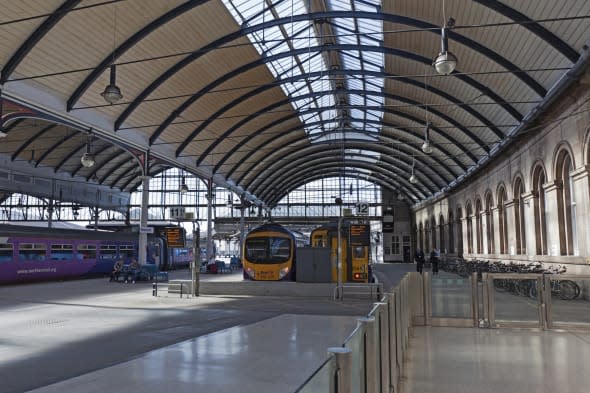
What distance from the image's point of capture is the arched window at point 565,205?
741 inches

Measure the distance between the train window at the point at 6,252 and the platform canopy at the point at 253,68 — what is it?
633cm

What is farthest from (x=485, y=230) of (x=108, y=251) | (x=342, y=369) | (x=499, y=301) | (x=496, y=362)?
(x=342, y=369)

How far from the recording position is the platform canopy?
17.2 m

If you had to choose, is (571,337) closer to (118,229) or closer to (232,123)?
(232,123)

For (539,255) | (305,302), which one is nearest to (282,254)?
(305,302)

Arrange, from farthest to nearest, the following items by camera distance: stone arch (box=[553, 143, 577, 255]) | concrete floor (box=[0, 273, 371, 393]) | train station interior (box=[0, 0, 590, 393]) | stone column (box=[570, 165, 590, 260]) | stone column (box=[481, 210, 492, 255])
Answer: stone column (box=[481, 210, 492, 255]) < stone arch (box=[553, 143, 577, 255]) < stone column (box=[570, 165, 590, 260]) < concrete floor (box=[0, 273, 371, 393]) < train station interior (box=[0, 0, 590, 393])

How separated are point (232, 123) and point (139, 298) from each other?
58.4ft

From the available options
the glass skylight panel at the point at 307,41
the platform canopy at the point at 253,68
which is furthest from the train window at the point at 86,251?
the glass skylight panel at the point at 307,41

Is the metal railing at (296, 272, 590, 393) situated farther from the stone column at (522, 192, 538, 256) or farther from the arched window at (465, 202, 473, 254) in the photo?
the arched window at (465, 202, 473, 254)

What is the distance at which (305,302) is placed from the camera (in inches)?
674

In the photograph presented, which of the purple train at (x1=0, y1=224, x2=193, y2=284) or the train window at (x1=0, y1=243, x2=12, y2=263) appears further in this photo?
the purple train at (x1=0, y1=224, x2=193, y2=284)

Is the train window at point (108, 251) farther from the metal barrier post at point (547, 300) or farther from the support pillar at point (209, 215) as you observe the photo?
the metal barrier post at point (547, 300)

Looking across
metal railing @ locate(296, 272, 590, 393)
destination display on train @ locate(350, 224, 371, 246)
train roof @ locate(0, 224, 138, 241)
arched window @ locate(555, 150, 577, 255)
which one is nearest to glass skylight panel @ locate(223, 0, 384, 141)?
destination display on train @ locate(350, 224, 371, 246)

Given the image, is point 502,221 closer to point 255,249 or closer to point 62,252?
point 255,249
